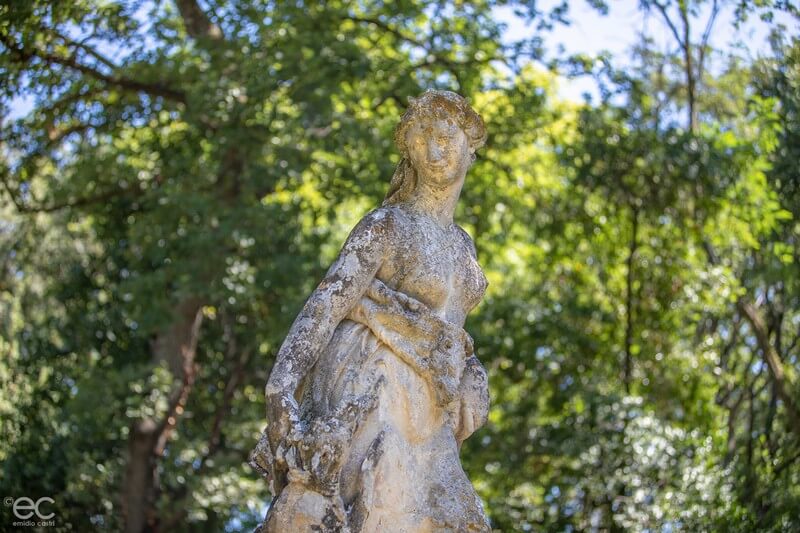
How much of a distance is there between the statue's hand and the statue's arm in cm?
65

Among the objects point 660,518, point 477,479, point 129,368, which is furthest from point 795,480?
point 129,368

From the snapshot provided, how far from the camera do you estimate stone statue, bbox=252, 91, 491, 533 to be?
5.22 metres

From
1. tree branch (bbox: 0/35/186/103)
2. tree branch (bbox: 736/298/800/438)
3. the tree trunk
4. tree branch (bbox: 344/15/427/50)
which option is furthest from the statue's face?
the tree trunk

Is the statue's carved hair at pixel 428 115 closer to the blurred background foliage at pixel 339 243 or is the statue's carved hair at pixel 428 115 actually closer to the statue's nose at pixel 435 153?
the statue's nose at pixel 435 153

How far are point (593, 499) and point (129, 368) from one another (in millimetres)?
5257

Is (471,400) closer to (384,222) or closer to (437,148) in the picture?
(384,222)

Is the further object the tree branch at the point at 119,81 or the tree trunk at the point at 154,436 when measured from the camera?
the tree trunk at the point at 154,436

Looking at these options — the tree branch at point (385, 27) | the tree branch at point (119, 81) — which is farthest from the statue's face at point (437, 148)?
the tree branch at point (385, 27)

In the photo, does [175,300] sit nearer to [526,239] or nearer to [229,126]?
[229,126]

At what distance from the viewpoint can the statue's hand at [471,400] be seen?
5.85 meters

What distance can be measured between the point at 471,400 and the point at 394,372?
0.44 metres

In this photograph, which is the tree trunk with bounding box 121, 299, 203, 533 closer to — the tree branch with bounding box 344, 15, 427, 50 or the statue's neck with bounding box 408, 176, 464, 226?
the tree branch with bounding box 344, 15, 427, 50

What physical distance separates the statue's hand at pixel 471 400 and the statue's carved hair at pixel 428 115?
916 mm

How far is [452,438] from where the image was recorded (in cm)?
573
